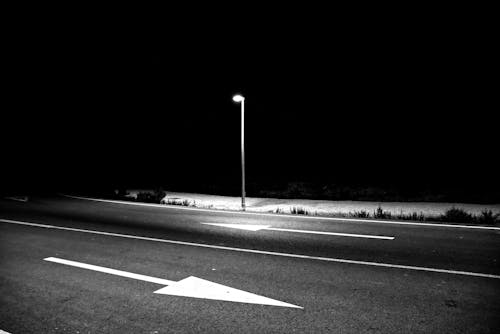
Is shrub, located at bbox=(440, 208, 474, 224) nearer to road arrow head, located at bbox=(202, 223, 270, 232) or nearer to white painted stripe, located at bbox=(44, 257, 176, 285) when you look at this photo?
road arrow head, located at bbox=(202, 223, 270, 232)

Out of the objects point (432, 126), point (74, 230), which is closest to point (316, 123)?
point (432, 126)

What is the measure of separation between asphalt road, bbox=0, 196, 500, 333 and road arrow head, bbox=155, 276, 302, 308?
13 cm

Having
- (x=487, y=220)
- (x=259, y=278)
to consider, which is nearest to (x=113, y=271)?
(x=259, y=278)

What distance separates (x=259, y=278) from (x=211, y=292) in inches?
40.1

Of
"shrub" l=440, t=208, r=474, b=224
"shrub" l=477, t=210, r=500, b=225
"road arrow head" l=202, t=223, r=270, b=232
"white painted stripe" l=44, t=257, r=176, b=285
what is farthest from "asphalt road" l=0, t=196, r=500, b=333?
"shrub" l=440, t=208, r=474, b=224

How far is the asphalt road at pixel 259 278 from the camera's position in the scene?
→ 4.75 metres

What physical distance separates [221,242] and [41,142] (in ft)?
187

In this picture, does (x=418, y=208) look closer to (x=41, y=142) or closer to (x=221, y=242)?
(x=221, y=242)

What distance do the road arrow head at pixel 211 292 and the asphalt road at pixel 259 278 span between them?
13cm

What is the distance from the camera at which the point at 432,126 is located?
28.4 m

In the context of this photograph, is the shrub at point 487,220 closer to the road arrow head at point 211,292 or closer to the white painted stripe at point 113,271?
the road arrow head at point 211,292

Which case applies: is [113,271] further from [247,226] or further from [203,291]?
[247,226]


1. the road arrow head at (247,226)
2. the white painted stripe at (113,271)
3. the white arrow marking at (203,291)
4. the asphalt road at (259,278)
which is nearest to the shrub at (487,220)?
the asphalt road at (259,278)

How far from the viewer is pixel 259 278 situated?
21.4 ft
